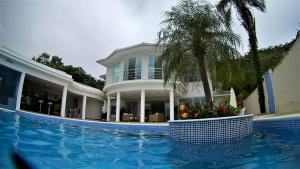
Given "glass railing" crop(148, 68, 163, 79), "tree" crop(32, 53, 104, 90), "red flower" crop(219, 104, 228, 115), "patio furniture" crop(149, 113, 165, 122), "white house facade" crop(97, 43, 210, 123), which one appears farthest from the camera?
"tree" crop(32, 53, 104, 90)

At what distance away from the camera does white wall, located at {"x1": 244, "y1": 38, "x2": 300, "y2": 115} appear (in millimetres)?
8734

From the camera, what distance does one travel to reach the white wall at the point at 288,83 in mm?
8734

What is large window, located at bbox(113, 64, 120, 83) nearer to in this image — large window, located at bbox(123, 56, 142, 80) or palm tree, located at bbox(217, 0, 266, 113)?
large window, located at bbox(123, 56, 142, 80)

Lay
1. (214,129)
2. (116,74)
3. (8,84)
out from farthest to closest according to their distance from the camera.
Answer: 1. (116,74)
2. (8,84)
3. (214,129)

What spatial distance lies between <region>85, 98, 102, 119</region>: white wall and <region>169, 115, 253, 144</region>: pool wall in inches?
775

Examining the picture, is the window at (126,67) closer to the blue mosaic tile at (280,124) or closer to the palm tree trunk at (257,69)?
the palm tree trunk at (257,69)

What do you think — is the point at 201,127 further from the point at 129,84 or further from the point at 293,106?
the point at 129,84

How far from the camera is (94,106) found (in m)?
25.3

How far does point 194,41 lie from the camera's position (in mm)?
8898

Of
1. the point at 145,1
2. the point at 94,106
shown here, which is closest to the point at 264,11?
the point at 145,1

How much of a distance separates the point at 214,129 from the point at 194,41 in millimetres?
3971

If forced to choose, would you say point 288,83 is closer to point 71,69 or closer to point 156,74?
point 156,74

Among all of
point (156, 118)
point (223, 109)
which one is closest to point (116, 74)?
point (156, 118)

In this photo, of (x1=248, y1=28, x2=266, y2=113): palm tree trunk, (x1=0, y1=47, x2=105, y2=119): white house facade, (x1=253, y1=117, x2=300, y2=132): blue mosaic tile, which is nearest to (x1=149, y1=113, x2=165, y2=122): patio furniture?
(x1=0, y1=47, x2=105, y2=119): white house facade
